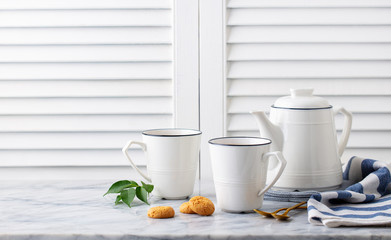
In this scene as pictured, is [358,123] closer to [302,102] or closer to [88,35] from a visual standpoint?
[302,102]

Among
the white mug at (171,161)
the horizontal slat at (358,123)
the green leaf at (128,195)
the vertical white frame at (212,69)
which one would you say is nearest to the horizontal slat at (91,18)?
the vertical white frame at (212,69)

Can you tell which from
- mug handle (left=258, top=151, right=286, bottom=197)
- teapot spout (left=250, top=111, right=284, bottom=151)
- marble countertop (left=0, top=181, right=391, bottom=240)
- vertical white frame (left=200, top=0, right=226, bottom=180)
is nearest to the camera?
marble countertop (left=0, top=181, right=391, bottom=240)

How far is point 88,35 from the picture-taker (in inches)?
57.7

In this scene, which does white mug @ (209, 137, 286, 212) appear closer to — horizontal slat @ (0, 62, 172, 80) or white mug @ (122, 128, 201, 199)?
white mug @ (122, 128, 201, 199)

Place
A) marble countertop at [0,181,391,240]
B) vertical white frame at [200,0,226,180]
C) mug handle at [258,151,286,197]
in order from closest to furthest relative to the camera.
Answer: marble countertop at [0,181,391,240] < mug handle at [258,151,286,197] < vertical white frame at [200,0,226,180]

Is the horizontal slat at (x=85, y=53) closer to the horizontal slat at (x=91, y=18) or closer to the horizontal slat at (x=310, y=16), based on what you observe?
the horizontal slat at (x=91, y=18)

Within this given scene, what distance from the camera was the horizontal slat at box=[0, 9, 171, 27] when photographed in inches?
57.4

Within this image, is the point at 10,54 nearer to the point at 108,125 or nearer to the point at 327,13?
the point at 108,125

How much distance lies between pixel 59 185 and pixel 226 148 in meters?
0.50

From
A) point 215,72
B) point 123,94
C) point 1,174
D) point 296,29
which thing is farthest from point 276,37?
point 1,174

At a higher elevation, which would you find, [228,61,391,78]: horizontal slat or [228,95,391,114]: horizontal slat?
[228,61,391,78]: horizontal slat

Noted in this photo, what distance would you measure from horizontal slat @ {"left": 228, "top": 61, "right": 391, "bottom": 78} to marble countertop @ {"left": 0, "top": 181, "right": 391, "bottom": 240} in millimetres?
426

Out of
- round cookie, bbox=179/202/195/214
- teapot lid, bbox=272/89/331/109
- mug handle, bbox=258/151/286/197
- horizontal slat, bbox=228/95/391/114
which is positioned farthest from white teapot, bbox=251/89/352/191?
horizontal slat, bbox=228/95/391/114

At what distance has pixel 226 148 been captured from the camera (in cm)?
99
